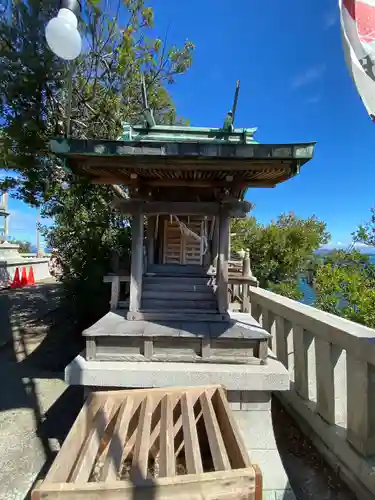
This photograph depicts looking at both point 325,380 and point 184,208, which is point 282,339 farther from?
point 184,208

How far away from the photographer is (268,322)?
4.74 m

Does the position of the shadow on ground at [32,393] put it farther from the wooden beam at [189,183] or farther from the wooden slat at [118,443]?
the wooden beam at [189,183]

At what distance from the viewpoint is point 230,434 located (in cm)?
234

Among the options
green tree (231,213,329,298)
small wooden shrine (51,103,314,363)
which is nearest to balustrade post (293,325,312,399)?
small wooden shrine (51,103,314,363)

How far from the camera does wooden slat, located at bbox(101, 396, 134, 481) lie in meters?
2.02

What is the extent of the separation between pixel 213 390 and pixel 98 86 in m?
6.98

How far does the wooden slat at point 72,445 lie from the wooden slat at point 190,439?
0.81 metres

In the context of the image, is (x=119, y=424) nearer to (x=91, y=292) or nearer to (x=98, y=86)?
(x=91, y=292)

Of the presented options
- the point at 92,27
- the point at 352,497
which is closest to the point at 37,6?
the point at 92,27

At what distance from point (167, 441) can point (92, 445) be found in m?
0.58

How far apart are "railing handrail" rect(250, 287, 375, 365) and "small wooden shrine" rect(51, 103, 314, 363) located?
607 mm

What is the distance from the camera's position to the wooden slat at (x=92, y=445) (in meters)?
1.99

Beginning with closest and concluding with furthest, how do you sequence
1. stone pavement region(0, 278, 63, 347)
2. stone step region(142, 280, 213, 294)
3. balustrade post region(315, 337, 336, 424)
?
balustrade post region(315, 337, 336, 424) < stone step region(142, 280, 213, 294) < stone pavement region(0, 278, 63, 347)

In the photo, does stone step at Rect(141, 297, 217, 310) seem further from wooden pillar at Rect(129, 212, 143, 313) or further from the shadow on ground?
the shadow on ground
